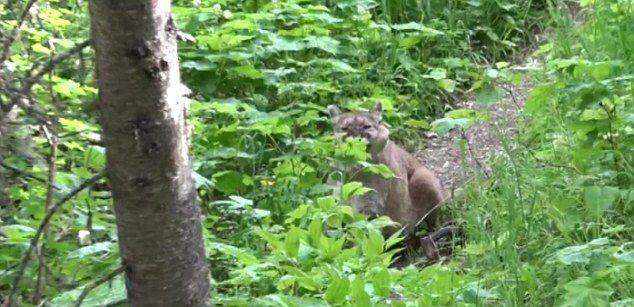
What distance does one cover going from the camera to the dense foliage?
12.7 ft

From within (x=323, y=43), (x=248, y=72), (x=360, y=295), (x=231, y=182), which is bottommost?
(x=231, y=182)

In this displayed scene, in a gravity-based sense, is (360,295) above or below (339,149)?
above

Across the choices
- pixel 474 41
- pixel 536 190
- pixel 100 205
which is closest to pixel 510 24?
pixel 474 41

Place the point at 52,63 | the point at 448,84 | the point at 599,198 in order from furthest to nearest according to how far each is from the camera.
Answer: the point at 448,84, the point at 599,198, the point at 52,63

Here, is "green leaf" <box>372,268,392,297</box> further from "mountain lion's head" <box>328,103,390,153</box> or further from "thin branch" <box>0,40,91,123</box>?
"mountain lion's head" <box>328,103,390,153</box>

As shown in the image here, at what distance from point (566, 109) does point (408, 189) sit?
1353 millimetres

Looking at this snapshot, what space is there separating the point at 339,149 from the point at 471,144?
1.59m

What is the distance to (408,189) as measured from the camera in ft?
23.9

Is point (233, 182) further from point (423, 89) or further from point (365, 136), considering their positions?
point (423, 89)

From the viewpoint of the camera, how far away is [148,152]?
9.56 ft

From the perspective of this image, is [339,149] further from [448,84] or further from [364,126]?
[448,84]

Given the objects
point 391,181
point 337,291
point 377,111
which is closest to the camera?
point 337,291

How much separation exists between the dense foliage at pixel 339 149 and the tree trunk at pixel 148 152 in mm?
413

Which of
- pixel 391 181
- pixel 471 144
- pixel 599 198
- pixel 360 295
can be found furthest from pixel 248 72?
pixel 360 295
